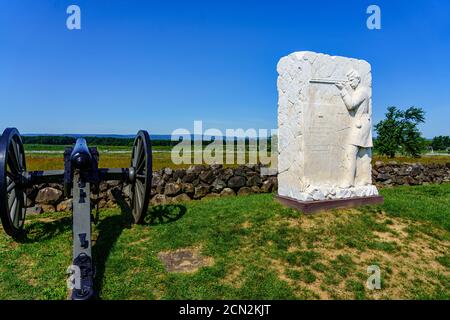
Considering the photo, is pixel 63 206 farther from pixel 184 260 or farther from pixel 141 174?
pixel 184 260

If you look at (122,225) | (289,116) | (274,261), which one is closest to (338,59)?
(289,116)

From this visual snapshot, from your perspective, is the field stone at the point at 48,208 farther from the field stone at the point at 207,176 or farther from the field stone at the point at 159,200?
the field stone at the point at 207,176

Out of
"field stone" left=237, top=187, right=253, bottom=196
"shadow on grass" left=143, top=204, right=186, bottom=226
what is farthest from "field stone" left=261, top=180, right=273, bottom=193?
"shadow on grass" left=143, top=204, right=186, bottom=226

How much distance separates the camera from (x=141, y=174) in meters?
6.05

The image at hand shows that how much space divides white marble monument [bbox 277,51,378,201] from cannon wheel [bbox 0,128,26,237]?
543 centimetres

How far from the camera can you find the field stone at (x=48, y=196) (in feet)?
25.9

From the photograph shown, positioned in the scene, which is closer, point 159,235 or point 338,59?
point 159,235

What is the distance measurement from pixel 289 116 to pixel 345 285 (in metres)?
4.11

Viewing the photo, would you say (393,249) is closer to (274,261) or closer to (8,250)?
(274,261)

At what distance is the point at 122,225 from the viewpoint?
21.8 ft

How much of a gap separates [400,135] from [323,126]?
2333 centimetres

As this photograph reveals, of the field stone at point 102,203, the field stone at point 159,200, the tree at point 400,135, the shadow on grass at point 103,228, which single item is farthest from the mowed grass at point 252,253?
the tree at point 400,135

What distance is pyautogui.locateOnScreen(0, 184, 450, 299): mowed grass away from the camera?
171 inches

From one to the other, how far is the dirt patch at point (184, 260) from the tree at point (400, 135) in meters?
26.3
